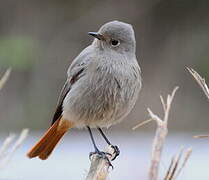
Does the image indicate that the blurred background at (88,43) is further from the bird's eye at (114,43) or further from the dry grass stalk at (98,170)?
the dry grass stalk at (98,170)

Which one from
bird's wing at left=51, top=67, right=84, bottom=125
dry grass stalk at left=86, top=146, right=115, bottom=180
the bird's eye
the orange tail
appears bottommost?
the orange tail

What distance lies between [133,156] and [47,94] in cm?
268

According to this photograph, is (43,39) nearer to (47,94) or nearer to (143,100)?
(47,94)

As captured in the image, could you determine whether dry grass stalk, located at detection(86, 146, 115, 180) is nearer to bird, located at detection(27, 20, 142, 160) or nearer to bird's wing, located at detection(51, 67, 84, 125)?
bird, located at detection(27, 20, 142, 160)

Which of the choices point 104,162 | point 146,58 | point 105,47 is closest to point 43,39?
point 146,58

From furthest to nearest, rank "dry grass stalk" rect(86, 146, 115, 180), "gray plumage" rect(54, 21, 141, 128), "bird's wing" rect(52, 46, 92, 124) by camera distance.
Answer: "bird's wing" rect(52, 46, 92, 124) → "gray plumage" rect(54, 21, 141, 128) → "dry grass stalk" rect(86, 146, 115, 180)

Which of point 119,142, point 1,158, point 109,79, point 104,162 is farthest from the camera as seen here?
point 119,142

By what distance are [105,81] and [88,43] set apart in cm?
511

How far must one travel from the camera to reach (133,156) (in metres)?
6.73

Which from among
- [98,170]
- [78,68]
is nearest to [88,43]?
[78,68]

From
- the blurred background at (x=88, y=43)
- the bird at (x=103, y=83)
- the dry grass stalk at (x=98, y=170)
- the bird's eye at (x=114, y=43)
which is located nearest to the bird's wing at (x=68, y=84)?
the bird at (x=103, y=83)

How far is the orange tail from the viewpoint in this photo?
4605mm

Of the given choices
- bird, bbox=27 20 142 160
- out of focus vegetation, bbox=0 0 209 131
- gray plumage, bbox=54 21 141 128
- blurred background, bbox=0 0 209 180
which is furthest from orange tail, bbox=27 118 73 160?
out of focus vegetation, bbox=0 0 209 131

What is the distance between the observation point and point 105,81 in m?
4.36
